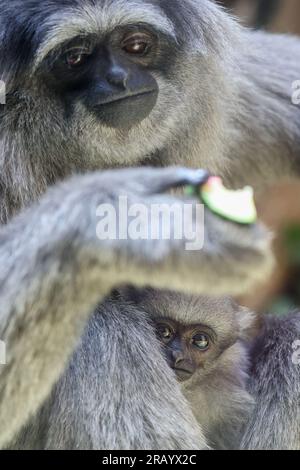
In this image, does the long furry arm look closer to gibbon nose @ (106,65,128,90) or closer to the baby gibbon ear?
gibbon nose @ (106,65,128,90)

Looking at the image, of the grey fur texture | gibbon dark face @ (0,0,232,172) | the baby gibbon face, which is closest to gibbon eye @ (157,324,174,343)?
the baby gibbon face

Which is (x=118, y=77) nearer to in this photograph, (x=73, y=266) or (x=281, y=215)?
(x=73, y=266)

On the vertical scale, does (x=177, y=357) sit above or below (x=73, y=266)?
below

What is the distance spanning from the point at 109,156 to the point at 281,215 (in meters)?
4.83

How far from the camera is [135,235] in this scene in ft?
11.1

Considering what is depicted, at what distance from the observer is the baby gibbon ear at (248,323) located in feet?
16.9

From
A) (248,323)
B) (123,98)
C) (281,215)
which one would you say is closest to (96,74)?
(123,98)

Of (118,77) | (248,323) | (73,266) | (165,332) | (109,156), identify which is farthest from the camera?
(248,323)

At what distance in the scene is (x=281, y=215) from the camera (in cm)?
920

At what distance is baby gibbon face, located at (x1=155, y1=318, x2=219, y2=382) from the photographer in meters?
4.69
